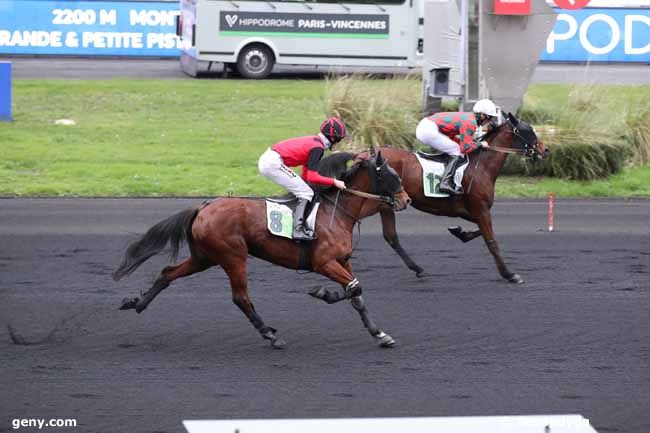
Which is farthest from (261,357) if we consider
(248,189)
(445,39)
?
(445,39)

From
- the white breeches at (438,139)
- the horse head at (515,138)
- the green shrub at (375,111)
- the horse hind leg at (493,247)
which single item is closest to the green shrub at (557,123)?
the green shrub at (375,111)

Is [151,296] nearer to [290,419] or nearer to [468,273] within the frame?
[290,419]

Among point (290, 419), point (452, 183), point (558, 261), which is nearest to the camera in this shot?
point (290, 419)

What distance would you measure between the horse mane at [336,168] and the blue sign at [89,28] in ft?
76.3

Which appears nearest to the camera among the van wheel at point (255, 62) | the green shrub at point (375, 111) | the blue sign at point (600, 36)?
the green shrub at point (375, 111)

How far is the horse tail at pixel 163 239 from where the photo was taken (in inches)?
393

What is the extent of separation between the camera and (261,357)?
962 cm

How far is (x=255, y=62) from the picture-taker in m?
29.4

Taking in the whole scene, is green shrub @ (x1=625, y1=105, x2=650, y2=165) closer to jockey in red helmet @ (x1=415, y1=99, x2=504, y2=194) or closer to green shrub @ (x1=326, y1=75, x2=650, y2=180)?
green shrub @ (x1=326, y1=75, x2=650, y2=180)

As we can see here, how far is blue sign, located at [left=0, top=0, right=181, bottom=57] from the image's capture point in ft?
106

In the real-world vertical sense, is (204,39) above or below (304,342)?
above

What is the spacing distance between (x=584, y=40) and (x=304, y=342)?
2570 cm

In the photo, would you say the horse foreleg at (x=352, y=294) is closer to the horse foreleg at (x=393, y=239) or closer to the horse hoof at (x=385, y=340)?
the horse hoof at (x=385, y=340)

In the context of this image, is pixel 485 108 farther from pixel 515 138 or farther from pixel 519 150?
pixel 519 150
